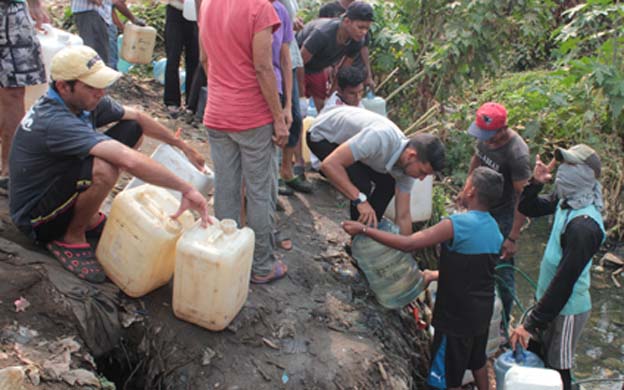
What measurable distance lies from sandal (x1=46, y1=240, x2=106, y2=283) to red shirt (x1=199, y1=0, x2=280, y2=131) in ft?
3.48

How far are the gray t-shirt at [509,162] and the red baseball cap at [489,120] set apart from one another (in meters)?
0.16

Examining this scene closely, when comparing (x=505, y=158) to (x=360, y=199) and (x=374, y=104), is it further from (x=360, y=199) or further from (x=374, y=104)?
(x=374, y=104)

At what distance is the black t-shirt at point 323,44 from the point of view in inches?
213

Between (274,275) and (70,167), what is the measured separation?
1455mm

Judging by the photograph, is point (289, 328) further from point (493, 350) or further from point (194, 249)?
point (493, 350)

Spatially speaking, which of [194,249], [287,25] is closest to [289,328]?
[194,249]

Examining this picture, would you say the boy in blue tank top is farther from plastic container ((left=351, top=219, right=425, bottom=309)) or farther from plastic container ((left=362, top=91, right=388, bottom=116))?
plastic container ((left=362, top=91, right=388, bottom=116))

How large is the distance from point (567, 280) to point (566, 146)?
15.0ft

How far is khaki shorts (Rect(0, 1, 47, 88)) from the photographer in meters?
4.08

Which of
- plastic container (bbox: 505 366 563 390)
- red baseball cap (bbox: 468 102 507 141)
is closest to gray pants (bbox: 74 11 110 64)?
red baseball cap (bbox: 468 102 507 141)

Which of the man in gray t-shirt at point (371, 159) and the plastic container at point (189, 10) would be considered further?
the plastic container at point (189, 10)

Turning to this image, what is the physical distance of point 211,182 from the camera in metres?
4.28

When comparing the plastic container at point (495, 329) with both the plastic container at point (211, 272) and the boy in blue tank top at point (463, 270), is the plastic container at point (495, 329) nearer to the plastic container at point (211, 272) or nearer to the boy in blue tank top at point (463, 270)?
the boy in blue tank top at point (463, 270)

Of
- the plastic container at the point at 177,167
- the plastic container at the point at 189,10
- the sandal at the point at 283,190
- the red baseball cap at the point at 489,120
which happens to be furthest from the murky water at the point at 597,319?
the plastic container at the point at 189,10
